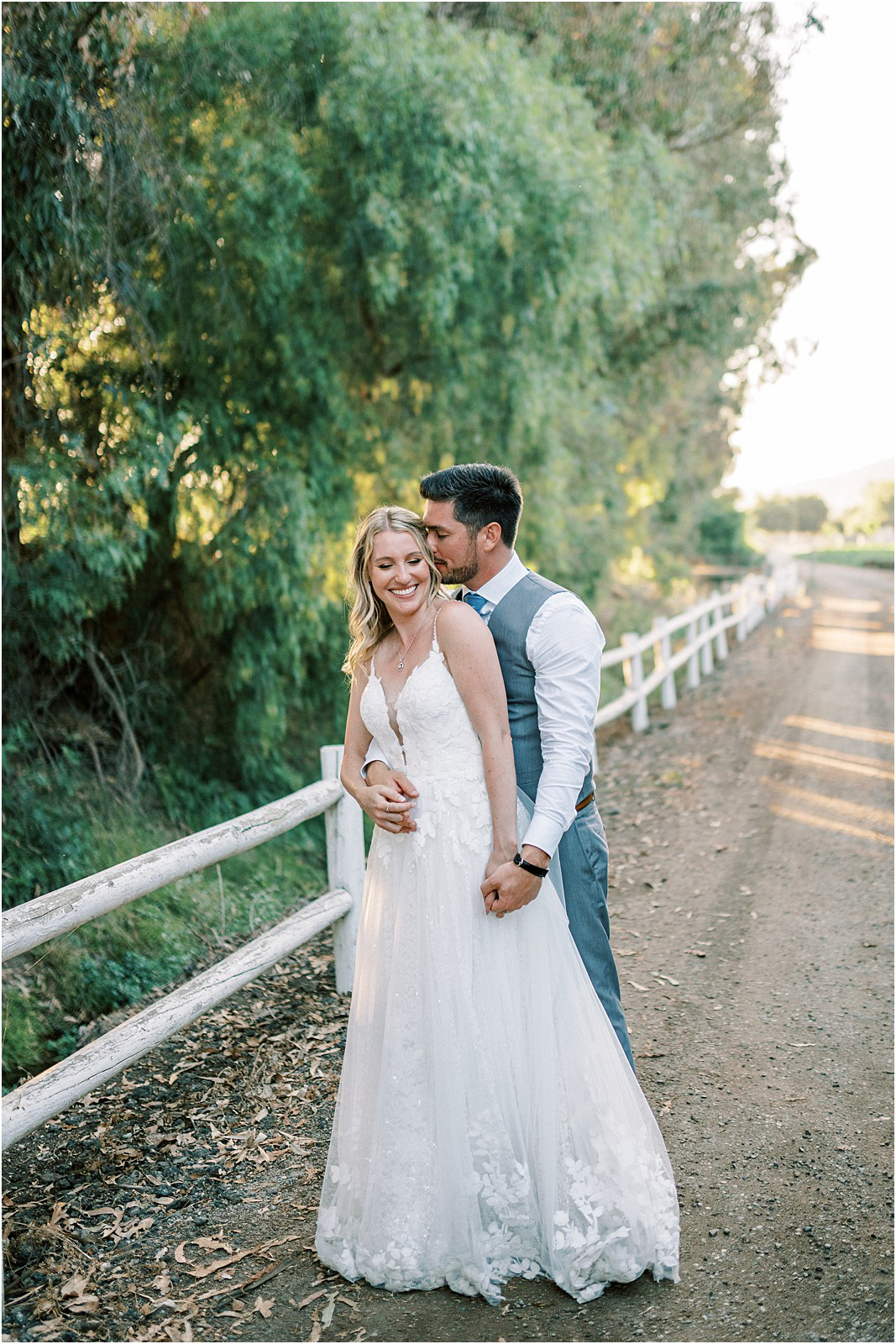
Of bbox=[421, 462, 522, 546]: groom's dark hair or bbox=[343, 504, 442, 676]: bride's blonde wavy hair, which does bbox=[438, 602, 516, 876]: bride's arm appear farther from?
bbox=[421, 462, 522, 546]: groom's dark hair

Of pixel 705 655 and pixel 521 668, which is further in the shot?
pixel 705 655

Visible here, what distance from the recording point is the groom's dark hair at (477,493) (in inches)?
116

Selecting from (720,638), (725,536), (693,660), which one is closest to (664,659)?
(693,660)

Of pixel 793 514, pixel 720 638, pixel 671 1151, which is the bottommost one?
pixel 671 1151

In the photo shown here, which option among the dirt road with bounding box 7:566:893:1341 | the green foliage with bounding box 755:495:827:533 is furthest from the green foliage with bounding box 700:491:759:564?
the green foliage with bounding box 755:495:827:533

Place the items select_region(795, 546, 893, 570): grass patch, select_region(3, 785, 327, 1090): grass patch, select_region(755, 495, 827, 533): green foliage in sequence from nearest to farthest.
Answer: select_region(3, 785, 327, 1090): grass patch, select_region(795, 546, 893, 570): grass patch, select_region(755, 495, 827, 533): green foliage

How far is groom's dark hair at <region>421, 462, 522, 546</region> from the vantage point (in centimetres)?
294

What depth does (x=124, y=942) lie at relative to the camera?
6965 mm

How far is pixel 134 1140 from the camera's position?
381 centimetres

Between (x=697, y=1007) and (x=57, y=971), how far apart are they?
4182 millimetres

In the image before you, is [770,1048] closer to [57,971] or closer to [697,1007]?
[697,1007]

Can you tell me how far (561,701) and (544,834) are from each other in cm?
37

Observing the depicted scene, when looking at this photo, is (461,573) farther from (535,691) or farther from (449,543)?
(535,691)

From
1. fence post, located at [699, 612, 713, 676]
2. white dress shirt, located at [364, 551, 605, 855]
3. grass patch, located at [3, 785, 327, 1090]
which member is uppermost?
white dress shirt, located at [364, 551, 605, 855]
